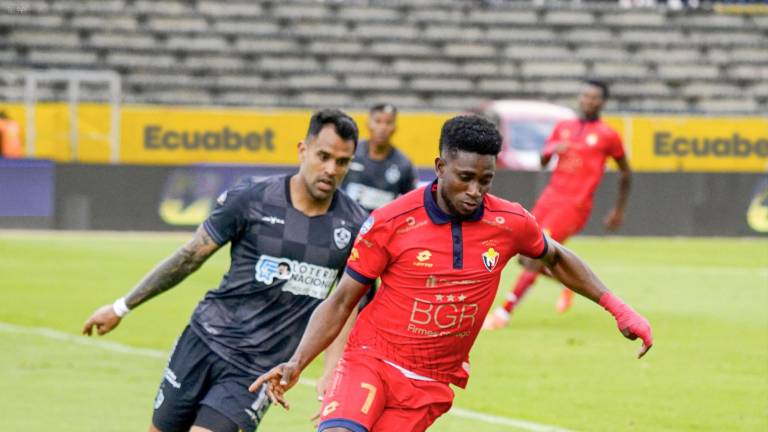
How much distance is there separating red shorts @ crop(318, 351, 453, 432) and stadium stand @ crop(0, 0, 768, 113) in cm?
2910

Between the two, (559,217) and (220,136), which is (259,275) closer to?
(559,217)

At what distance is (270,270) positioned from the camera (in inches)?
284

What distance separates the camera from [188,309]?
53.8 ft

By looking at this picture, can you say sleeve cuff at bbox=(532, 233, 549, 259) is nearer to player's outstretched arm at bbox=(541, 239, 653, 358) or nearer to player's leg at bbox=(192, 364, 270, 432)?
player's outstretched arm at bbox=(541, 239, 653, 358)

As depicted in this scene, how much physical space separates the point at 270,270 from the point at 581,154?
10.1m

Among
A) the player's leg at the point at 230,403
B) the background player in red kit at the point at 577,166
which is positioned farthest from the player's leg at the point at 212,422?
the background player in red kit at the point at 577,166

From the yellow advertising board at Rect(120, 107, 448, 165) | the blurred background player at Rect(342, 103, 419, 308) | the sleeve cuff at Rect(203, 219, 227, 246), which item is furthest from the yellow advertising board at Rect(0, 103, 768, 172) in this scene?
the sleeve cuff at Rect(203, 219, 227, 246)

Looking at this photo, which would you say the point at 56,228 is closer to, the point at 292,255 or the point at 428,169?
the point at 428,169

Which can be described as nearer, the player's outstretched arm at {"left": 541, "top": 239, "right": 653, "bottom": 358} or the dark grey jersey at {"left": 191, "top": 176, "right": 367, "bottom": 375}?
the player's outstretched arm at {"left": 541, "top": 239, "right": 653, "bottom": 358}

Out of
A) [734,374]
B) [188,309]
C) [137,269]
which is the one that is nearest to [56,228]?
[137,269]

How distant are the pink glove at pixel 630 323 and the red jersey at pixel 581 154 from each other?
10.0 metres

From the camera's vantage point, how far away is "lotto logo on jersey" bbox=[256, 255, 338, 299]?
720 centimetres

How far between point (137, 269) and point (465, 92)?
723 inches

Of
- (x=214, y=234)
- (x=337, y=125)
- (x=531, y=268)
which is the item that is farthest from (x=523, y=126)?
(x=214, y=234)
